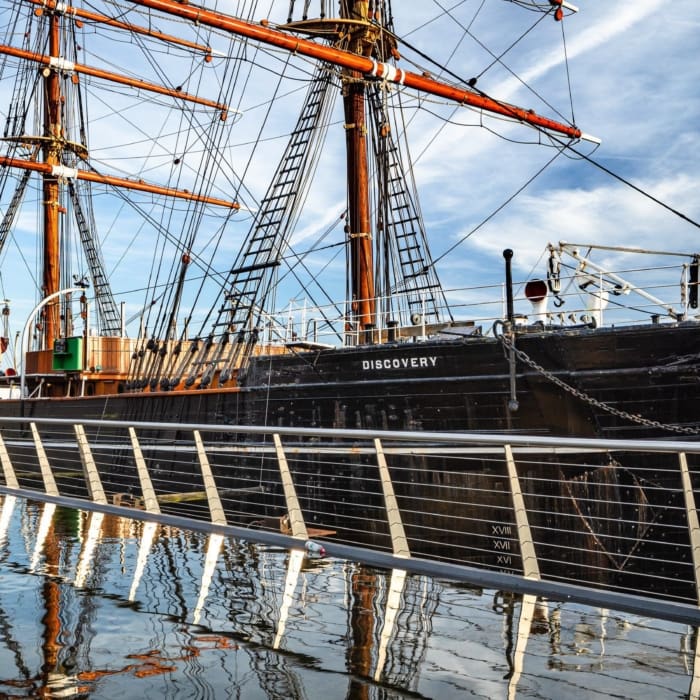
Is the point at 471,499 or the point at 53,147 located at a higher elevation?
the point at 53,147

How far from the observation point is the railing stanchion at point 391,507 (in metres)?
6.01

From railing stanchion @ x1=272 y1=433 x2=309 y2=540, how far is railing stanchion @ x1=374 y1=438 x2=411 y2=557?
91cm

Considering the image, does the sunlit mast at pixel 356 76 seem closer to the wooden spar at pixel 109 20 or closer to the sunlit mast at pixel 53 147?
the wooden spar at pixel 109 20

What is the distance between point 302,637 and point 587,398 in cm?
914

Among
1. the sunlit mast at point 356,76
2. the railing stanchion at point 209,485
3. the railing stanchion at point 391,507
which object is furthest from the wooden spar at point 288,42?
the railing stanchion at point 391,507

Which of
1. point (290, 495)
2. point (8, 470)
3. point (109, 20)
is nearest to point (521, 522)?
point (290, 495)

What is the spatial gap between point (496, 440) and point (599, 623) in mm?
1128

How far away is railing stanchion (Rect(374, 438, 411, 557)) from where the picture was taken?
6012 millimetres

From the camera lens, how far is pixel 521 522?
5.38m

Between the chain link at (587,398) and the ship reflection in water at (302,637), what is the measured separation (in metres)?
7.28

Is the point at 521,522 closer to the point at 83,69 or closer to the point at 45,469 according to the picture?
the point at 45,469

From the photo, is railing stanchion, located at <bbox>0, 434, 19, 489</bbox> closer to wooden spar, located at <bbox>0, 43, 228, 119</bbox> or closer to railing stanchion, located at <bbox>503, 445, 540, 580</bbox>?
railing stanchion, located at <bbox>503, 445, 540, 580</bbox>

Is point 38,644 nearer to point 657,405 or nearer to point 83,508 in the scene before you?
point 83,508

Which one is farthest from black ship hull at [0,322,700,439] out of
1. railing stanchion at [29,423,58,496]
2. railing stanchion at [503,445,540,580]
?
railing stanchion at [503,445,540,580]
